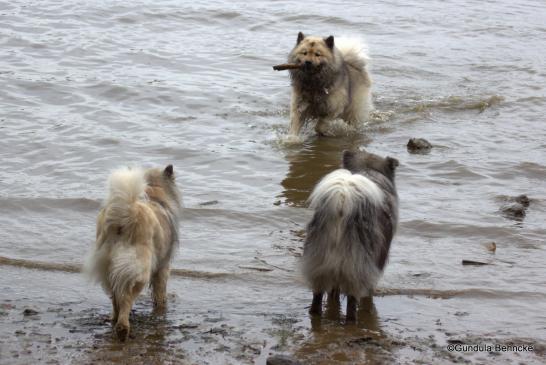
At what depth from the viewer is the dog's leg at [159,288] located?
19.5 feet

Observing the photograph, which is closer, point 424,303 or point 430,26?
point 424,303

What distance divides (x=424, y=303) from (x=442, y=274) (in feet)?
2.31

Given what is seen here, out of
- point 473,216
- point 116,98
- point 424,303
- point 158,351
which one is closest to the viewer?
point 158,351

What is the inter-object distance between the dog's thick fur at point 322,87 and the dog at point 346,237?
18.2 feet

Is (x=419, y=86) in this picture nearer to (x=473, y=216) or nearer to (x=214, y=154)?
(x=214, y=154)

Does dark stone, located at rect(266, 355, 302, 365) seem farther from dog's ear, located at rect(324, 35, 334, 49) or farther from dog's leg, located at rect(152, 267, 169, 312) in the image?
dog's ear, located at rect(324, 35, 334, 49)

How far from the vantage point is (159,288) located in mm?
5984

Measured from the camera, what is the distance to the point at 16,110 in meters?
11.6

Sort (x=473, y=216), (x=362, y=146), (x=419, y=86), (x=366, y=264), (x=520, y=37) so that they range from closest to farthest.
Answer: (x=366, y=264)
(x=473, y=216)
(x=362, y=146)
(x=419, y=86)
(x=520, y=37)

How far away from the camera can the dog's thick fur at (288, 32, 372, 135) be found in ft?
36.9

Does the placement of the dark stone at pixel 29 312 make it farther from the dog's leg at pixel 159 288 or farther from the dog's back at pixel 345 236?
the dog's back at pixel 345 236

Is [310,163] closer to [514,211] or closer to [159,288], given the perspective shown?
[514,211]

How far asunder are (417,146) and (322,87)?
1.53 metres

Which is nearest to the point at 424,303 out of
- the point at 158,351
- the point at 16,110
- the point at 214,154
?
the point at 158,351
